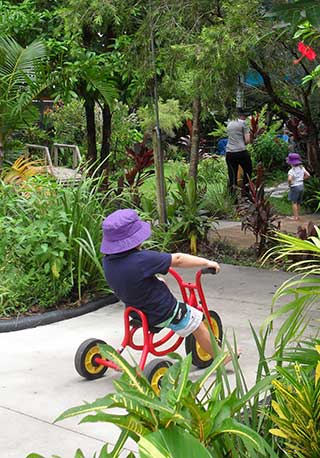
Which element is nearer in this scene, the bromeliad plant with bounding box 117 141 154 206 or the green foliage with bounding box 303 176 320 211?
the bromeliad plant with bounding box 117 141 154 206

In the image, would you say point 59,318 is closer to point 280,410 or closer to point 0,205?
point 0,205

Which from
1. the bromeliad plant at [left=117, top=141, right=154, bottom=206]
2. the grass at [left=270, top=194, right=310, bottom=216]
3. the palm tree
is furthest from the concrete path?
the grass at [left=270, top=194, right=310, bottom=216]

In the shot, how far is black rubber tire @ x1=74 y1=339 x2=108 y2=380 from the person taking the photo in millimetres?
5719

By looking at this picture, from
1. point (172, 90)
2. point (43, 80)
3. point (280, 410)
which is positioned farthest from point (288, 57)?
point (280, 410)

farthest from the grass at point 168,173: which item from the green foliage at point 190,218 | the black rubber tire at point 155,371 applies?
the black rubber tire at point 155,371

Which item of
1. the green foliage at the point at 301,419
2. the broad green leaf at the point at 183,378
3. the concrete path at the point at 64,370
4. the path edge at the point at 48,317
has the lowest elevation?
the concrete path at the point at 64,370

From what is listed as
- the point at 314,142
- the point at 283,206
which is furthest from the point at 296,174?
the point at 283,206

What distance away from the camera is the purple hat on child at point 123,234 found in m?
5.32

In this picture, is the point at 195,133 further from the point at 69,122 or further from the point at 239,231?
the point at 69,122

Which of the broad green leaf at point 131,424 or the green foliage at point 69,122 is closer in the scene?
the broad green leaf at point 131,424

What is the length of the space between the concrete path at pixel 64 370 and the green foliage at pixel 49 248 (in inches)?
16.1

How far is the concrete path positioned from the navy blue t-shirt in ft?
2.25

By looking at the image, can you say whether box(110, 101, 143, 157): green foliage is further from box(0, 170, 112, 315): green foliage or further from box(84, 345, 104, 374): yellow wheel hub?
box(84, 345, 104, 374): yellow wheel hub

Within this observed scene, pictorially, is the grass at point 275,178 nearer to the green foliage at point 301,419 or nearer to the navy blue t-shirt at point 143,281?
the navy blue t-shirt at point 143,281
